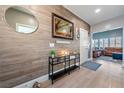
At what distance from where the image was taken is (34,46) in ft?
6.98

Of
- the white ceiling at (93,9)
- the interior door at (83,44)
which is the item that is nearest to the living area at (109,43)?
the interior door at (83,44)

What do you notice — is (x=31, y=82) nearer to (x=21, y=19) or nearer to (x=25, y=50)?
(x=25, y=50)

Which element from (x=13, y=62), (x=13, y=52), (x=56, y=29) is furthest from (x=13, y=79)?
(x=56, y=29)

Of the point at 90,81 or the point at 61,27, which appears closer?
the point at 90,81

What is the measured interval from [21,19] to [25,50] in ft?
2.37

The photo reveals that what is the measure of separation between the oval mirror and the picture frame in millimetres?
686

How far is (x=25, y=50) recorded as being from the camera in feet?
6.32

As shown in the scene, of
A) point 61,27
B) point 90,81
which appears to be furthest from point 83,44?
point 90,81

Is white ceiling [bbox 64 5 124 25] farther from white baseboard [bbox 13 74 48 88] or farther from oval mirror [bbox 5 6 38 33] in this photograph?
white baseboard [bbox 13 74 48 88]

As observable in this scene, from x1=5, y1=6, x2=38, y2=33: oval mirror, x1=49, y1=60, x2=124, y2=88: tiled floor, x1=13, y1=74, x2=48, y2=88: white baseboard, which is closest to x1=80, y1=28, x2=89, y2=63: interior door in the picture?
x1=49, y1=60, x2=124, y2=88: tiled floor
